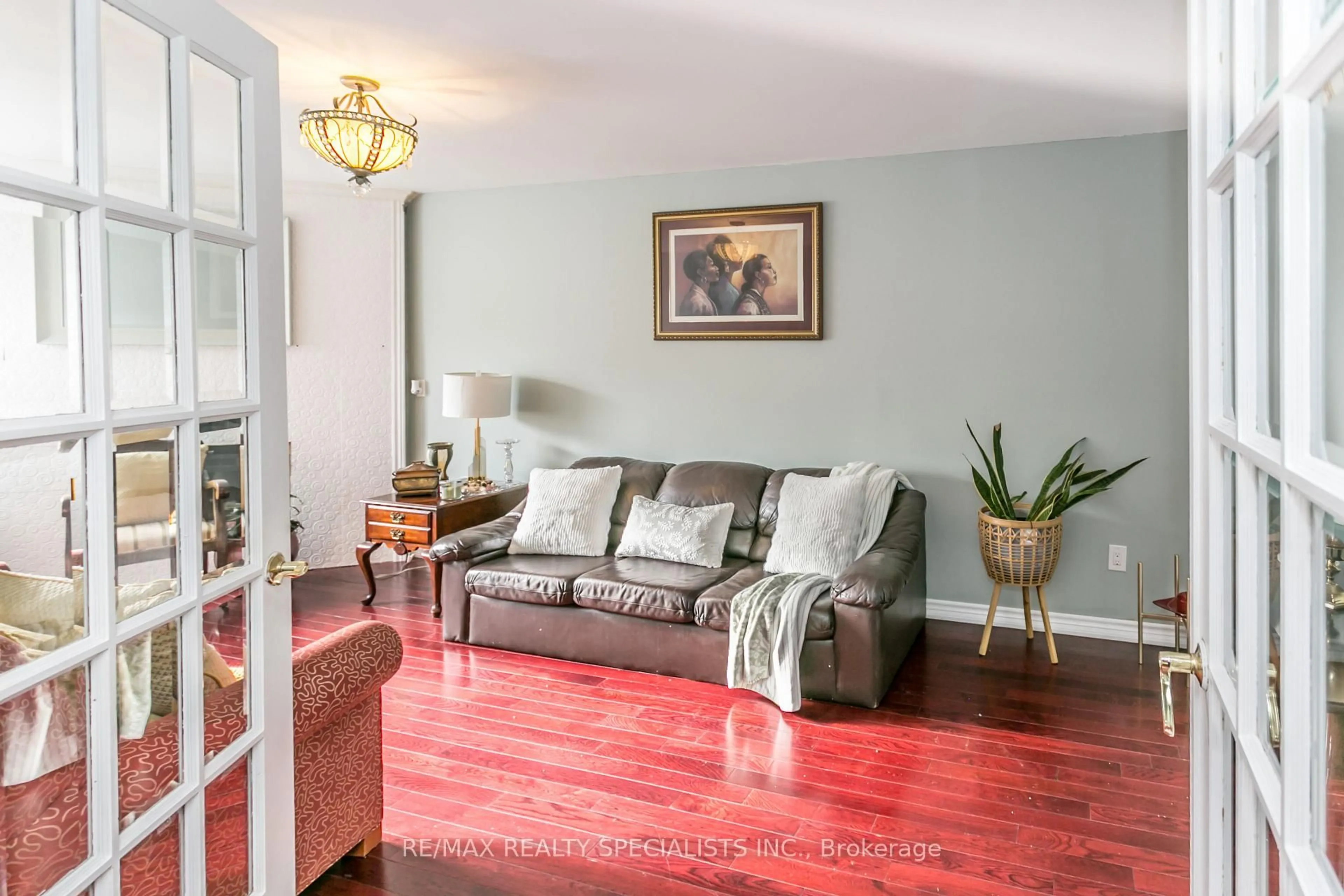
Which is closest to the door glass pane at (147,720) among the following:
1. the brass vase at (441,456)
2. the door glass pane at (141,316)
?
the door glass pane at (141,316)

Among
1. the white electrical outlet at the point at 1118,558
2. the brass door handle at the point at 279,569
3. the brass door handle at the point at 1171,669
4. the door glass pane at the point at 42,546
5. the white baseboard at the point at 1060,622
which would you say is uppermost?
the door glass pane at the point at 42,546

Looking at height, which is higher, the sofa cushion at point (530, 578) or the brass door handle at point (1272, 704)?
the brass door handle at point (1272, 704)

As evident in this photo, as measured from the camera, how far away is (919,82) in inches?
131

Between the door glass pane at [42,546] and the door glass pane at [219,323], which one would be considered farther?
the door glass pane at [219,323]

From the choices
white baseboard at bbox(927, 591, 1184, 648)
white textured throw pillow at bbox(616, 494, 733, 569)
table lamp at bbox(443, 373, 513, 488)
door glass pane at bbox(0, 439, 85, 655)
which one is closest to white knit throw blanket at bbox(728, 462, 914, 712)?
white textured throw pillow at bbox(616, 494, 733, 569)

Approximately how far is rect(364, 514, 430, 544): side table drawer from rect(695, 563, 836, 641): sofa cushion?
1741 mm

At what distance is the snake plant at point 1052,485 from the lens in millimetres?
3881

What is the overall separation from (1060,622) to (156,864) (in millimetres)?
3990

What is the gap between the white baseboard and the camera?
411cm

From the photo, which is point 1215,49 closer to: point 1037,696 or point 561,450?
point 1037,696

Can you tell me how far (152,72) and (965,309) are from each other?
379 centimetres

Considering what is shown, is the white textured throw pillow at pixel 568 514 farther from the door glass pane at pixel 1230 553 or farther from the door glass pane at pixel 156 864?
the door glass pane at pixel 1230 553

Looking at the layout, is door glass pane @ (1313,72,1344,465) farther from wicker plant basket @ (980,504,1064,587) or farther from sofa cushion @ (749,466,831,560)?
sofa cushion @ (749,466,831,560)

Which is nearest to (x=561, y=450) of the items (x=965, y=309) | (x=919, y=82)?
(x=965, y=309)
